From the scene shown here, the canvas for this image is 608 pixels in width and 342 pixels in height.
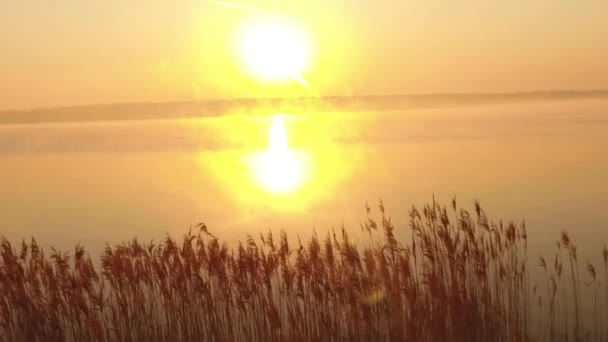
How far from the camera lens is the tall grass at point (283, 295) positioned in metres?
6.36

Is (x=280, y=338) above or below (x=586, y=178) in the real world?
below

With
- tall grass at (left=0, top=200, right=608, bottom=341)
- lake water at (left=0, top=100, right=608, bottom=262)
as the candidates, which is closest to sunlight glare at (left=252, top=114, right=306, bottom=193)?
lake water at (left=0, top=100, right=608, bottom=262)

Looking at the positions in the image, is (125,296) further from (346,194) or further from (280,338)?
(346,194)

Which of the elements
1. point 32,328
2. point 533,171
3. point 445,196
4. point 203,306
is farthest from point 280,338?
point 533,171

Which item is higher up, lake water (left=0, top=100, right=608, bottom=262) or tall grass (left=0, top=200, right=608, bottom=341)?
lake water (left=0, top=100, right=608, bottom=262)

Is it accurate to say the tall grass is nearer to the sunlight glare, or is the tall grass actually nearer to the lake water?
the lake water

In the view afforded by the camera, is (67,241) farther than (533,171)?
No

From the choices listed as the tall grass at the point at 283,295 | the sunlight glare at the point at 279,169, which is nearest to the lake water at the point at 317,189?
the sunlight glare at the point at 279,169

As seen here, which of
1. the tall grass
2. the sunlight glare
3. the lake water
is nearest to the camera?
the tall grass

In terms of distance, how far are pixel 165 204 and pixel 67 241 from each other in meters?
3.24

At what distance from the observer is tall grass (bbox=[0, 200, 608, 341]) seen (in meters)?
6.36

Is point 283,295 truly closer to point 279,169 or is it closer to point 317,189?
point 317,189

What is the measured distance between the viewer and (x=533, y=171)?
16.2 metres

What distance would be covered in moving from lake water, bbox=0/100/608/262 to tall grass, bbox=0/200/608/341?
270 cm
